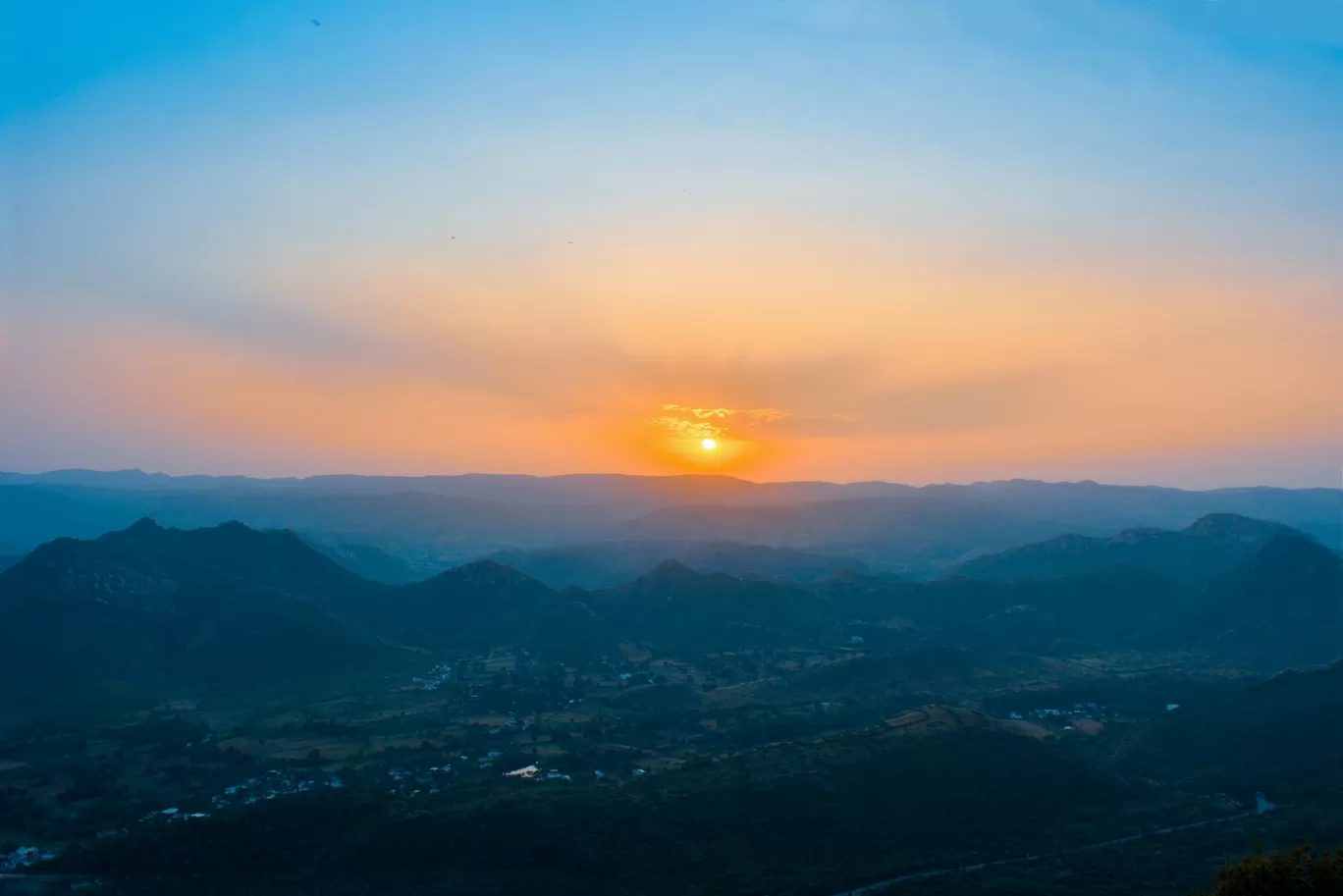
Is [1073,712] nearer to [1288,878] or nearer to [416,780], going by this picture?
[416,780]

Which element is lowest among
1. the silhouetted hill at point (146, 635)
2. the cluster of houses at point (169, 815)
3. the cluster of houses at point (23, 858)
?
the cluster of houses at point (169, 815)

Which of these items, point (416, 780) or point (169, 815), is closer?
point (169, 815)

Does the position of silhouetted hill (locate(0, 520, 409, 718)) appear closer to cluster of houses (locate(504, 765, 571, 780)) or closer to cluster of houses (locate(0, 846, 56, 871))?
cluster of houses (locate(0, 846, 56, 871))

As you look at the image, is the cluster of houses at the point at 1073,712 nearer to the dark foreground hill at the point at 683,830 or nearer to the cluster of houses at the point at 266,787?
the dark foreground hill at the point at 683,830

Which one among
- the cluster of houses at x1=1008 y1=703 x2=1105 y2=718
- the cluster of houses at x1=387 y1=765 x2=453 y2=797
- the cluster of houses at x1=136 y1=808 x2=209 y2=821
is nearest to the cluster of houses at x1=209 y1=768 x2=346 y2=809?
the cluster of houses at x1=136 y1=808 x2=209 y2=821

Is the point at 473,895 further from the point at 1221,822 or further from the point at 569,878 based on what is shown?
the point at 1221,822

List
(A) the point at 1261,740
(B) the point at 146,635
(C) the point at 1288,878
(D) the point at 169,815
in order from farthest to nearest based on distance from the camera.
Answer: (B) the point at 146,635 < (A) the point at 1261,740 < (D) the point at 169,815 < (C) the point at 1288,878

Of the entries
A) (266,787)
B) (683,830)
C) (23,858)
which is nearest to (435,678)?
(266,787)

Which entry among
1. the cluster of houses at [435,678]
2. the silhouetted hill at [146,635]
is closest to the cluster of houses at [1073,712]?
the cluster of houses at [435,678]
